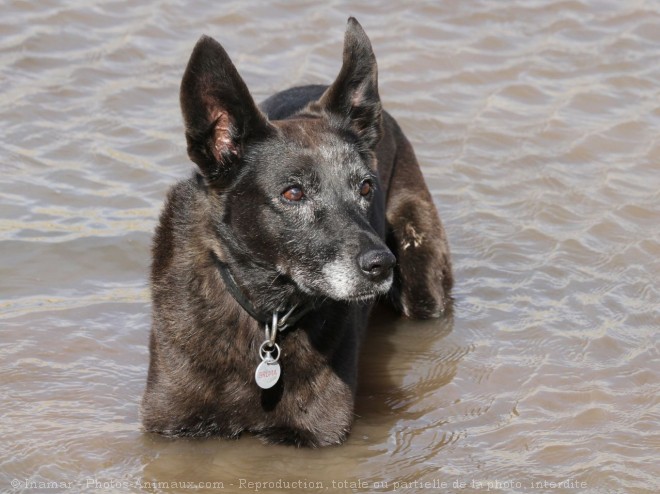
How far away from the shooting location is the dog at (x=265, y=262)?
16.4ft

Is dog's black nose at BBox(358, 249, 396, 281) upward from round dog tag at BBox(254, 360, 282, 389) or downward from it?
upward

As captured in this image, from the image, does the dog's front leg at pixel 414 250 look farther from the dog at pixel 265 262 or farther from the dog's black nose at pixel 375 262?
the dog's black nose at pixel 375 262

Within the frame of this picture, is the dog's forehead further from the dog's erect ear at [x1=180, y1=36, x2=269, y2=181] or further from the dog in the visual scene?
the dog's erect ear at [x1=180, y1=36, x2=269, y2=181]

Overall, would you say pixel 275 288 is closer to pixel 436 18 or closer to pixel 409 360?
pixel 409 360

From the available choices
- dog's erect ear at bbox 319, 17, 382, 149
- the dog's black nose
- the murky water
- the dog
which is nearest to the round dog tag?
the dog

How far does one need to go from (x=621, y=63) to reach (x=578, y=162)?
6.98ft

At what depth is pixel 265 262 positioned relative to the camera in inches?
203

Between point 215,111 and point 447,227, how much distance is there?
11.0 ft

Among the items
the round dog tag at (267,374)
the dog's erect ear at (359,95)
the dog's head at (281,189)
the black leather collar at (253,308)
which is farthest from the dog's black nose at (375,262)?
the dog's erect ear at (359,95)

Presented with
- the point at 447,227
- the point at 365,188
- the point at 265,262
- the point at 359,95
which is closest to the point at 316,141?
the point at 365,188

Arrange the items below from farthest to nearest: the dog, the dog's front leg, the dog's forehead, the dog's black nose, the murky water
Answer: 1. the dog's front leg
2. the murky water
3. the dog's forehead
4. the dog
5. the dog's black nose

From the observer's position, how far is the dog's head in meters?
4.91

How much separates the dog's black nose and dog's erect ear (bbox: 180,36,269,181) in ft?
2.61

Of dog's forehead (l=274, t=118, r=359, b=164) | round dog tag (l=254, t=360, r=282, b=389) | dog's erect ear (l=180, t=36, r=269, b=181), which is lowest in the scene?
round dog tag (l=254, t=360, r=282, b=389)
